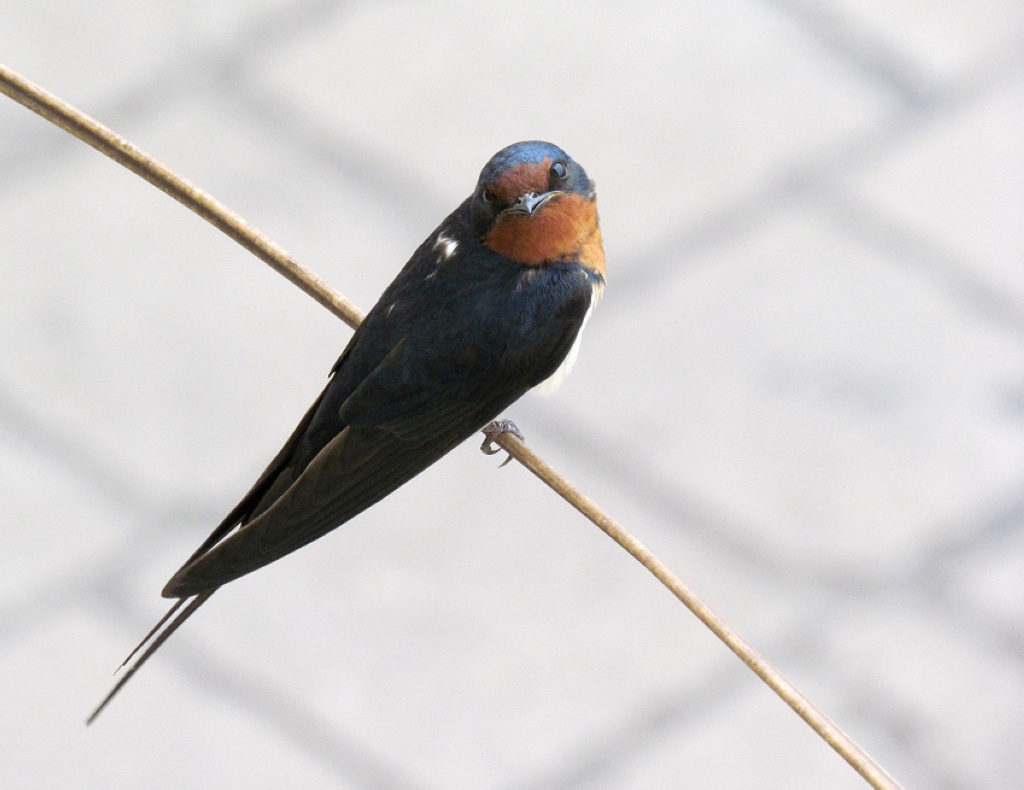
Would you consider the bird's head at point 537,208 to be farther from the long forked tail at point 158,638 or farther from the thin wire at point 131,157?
the long forked tail at point 158,638

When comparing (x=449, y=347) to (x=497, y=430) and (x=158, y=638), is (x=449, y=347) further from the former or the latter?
(x=158, y=638)

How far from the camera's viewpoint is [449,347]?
0.83 metres

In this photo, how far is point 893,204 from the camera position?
6.27 ft

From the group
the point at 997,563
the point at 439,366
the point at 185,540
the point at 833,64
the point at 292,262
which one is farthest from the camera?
the point at 833,64

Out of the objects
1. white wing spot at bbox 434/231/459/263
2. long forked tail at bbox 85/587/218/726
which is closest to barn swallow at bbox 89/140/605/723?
white wing spot at bbox 434/231/459/263

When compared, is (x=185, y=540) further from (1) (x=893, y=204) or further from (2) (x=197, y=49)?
(1) (x=893, y=204)

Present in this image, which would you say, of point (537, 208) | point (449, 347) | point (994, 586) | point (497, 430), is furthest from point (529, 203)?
point (994, 586)

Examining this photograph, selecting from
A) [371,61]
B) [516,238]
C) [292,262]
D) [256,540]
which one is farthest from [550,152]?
[371,61]

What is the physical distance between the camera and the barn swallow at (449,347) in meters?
0.81

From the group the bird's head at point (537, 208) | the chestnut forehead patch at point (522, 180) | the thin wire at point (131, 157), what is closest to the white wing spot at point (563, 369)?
the bird's head at point (537, 208)

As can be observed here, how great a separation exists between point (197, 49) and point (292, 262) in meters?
1.26

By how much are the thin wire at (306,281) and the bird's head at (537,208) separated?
12 centimetres

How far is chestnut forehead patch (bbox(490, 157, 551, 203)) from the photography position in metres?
0.77

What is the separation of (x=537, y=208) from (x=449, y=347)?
0.11 metres
